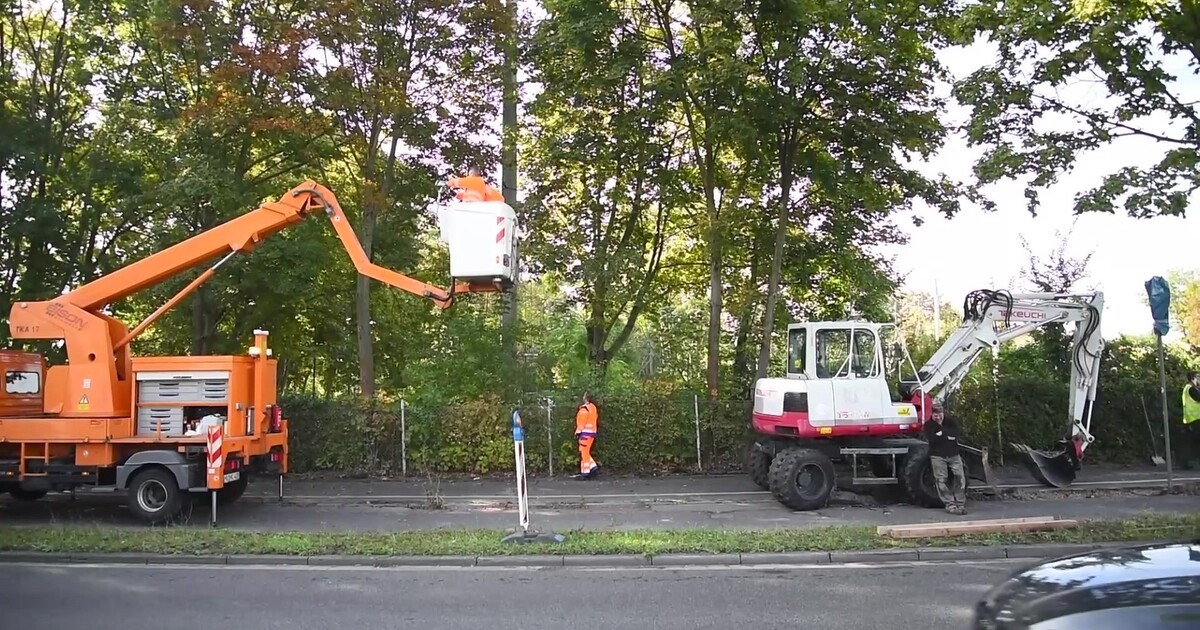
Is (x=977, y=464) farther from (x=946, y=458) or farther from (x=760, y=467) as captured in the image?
(x=760, y=467)

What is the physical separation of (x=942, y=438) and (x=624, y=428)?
23.6 feet

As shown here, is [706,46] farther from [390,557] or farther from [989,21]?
[390,557]

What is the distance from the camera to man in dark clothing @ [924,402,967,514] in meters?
13.1

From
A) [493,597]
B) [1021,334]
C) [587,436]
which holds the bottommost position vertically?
[493,597]

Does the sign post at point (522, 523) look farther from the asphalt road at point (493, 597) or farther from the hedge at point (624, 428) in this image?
the hedge at point (624, 428)

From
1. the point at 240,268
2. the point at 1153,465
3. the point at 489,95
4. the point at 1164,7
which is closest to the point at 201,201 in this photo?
the point at 240,268

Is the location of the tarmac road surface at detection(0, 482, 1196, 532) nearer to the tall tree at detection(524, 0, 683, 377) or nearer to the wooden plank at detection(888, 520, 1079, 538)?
the wooden plank at detection(888, 520, 1079, 538)

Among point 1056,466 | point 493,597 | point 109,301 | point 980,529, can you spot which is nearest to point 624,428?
point 1056,466

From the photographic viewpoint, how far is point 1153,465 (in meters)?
18.2

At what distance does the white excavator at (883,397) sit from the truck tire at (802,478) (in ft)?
0.05

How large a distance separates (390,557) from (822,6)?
1320cm

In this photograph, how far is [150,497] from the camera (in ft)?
41.9

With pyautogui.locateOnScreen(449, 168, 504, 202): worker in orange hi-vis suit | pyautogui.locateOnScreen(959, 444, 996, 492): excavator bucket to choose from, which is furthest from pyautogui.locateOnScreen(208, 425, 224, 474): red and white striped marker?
pyautogui.locateOnScreen(959, 444, 996, 492): excavator bucket

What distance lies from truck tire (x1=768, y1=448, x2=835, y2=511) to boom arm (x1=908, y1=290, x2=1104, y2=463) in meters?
2.42
